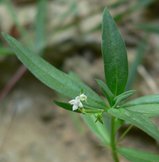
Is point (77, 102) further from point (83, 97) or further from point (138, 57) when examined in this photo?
point (138, 57)

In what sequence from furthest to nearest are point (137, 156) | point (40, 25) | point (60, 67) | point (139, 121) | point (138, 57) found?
1. point (60, 67)
2. point (40, 25)
3. point (138, 57)
4. point (137, 156)
5. point (139, 121)

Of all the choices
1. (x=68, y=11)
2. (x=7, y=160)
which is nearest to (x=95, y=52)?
(x=68, y=11)

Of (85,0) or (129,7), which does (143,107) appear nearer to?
(129,7)

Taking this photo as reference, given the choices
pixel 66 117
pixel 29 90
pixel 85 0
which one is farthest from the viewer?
pixel 85 0

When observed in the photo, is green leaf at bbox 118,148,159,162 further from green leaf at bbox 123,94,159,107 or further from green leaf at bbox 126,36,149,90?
green leaf at bbox 126,36,149,90

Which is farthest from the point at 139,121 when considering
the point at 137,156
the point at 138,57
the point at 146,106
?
the point at 138,57

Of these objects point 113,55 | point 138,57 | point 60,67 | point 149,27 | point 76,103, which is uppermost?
point 149,27
